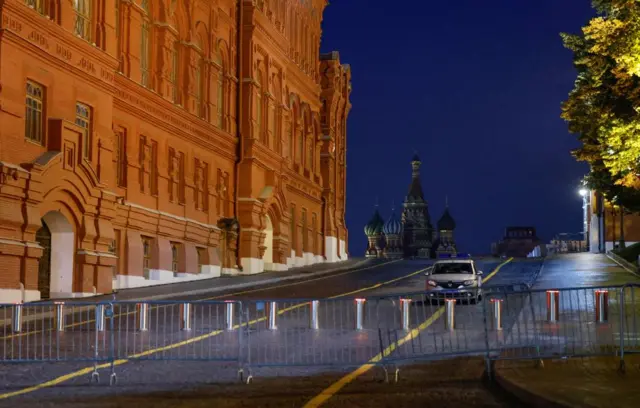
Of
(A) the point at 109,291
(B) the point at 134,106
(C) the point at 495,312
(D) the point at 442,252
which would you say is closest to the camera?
(C) the point at 495,312

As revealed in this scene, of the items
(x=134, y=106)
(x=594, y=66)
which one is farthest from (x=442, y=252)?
(x=594, y=66)

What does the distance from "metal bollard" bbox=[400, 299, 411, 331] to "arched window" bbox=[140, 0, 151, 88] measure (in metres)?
28.8

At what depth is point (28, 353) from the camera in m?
16.0

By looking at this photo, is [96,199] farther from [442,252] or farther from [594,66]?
[442,252]

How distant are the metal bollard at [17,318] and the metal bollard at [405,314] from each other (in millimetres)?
6570

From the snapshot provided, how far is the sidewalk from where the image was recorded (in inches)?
424

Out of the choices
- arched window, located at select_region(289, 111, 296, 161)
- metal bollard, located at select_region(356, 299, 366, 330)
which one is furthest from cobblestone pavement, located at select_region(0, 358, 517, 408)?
arched window, located at select_region(289, 111, 296, 161)

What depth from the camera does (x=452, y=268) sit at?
108 ft

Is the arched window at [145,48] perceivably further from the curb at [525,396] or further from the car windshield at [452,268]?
the curb at [525,396]

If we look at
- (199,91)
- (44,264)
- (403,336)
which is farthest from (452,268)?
(199,91)

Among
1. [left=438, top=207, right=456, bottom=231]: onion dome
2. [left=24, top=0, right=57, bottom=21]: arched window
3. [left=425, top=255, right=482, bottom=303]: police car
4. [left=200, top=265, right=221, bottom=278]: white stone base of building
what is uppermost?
[left=438, top=207, right=456, bottom=231]: onion dome

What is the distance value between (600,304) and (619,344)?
0.79 meters

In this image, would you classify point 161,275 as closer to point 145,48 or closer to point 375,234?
point 145,48

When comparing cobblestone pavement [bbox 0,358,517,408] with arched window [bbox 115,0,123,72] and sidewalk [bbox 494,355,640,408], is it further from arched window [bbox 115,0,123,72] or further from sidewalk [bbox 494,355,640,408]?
arched window [bbox 115,0,123,72]
